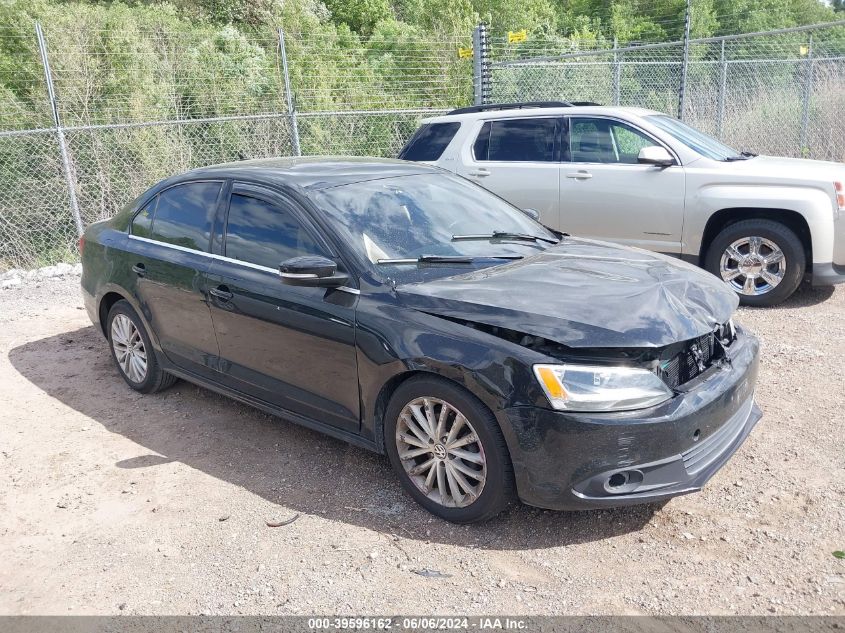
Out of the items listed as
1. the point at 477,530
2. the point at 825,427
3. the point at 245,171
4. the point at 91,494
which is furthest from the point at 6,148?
the point at 825,427

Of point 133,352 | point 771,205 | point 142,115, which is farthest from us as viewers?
point 142,115

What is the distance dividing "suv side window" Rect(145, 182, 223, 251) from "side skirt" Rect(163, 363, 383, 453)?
0.84 m

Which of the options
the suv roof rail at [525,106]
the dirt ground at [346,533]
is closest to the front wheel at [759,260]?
the dirt ground at [346,533]

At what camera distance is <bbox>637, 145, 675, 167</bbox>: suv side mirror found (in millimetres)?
7032

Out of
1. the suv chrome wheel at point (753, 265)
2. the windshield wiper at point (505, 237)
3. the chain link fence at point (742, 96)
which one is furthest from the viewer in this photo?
the chain link fence at point (742, 96)

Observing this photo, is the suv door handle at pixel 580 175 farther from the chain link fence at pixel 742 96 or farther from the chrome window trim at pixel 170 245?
the chain link fence at pixel 742 96

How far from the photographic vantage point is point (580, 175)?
24.9ft

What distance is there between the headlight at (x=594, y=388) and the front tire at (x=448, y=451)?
12.3 inches

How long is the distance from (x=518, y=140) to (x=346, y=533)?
5.53 m

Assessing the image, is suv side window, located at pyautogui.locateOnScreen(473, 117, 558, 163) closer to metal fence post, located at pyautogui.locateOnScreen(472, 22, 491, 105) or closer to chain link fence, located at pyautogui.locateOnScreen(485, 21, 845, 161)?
metal fence post, located at pyautogui.locateOnScreen(472, 22, 491, 105)

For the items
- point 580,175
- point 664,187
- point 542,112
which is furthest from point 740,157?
point 542,112

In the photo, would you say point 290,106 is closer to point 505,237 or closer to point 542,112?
point 542,112

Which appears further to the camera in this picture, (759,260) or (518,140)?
(518,140)

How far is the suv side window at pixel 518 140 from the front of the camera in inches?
310
